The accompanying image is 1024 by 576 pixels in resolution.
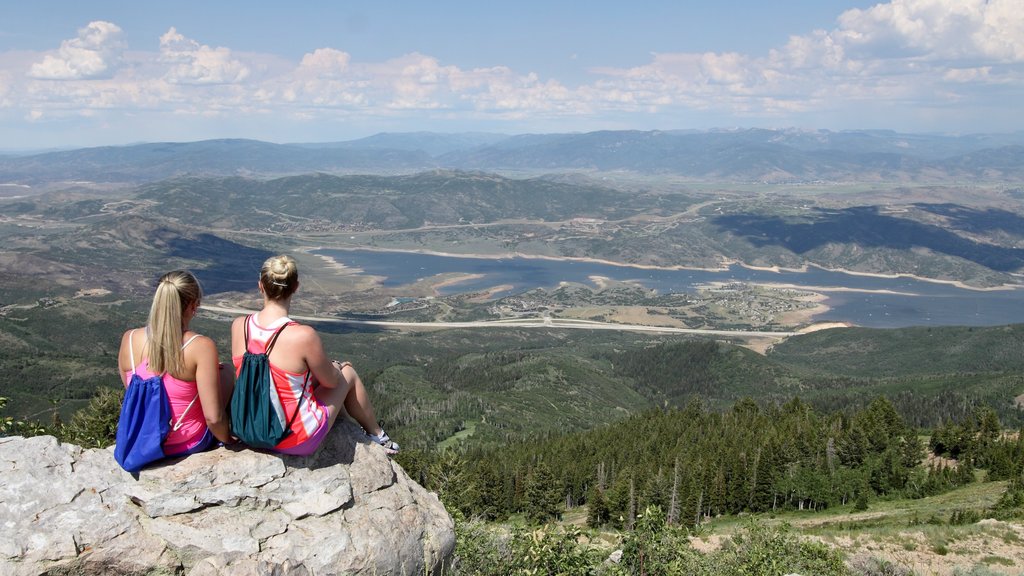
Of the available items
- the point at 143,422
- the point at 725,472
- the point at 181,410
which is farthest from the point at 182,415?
the point at 725,472

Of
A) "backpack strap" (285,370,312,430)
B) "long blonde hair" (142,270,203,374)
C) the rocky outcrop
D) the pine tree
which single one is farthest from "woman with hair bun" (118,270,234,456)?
the pine tree

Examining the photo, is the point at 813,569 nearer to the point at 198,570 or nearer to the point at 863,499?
the point at 198,570

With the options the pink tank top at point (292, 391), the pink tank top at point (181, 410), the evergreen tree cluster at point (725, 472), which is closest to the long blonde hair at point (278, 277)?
the pink tank top at point (292, 391)

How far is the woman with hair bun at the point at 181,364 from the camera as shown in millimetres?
8648

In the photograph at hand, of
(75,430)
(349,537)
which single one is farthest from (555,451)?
(349,537)

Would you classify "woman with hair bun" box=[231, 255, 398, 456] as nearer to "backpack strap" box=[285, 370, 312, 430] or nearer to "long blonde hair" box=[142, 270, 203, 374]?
"backpack strap" box=[285, 370, 312, 430]

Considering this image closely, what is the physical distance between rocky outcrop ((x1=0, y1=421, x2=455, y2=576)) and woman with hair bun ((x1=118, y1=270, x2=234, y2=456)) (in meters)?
0.57

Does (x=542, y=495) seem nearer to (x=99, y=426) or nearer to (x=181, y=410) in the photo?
(x=99, y=426)

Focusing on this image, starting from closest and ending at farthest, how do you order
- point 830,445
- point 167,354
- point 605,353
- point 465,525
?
point 167,354 < point 465,525 < point 830,445 < point 605,353

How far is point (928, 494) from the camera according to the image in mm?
56875

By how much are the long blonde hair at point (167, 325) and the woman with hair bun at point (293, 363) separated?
2.30 feet

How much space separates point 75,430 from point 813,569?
33.1 meters

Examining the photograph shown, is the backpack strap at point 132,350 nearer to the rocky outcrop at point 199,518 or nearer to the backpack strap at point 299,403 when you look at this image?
the rocky outcrop at point 199,518

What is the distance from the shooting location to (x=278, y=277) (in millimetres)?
9461
